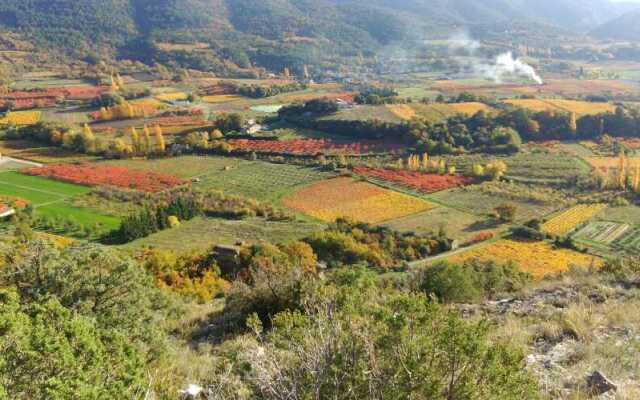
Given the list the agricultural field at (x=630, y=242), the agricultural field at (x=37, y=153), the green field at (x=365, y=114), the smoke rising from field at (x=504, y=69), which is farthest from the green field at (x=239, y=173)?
the smoke rising from field at (x=504, y=69)

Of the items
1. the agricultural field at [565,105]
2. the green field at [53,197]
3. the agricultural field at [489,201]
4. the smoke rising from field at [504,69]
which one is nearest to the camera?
the green field at [53,197]

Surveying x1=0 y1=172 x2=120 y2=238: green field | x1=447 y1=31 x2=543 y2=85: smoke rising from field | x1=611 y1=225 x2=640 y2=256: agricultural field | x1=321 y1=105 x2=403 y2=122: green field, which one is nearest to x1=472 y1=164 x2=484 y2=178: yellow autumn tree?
x1=611 y1=225 x2=640 y2=256: agricultural field

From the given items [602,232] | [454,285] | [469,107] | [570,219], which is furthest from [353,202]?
[469,107]

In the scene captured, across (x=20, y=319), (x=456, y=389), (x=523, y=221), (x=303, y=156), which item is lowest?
(x=523, y=221)

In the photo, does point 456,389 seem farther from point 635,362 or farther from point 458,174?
point 458,174

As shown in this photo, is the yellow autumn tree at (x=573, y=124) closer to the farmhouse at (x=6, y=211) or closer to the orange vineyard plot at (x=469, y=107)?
the orange vineyard plot at (x=469, y=107)

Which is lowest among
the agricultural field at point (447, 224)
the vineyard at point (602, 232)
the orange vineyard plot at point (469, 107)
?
the vineyard at point (602, 232)

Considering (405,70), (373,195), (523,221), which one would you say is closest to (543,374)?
(523,221)
